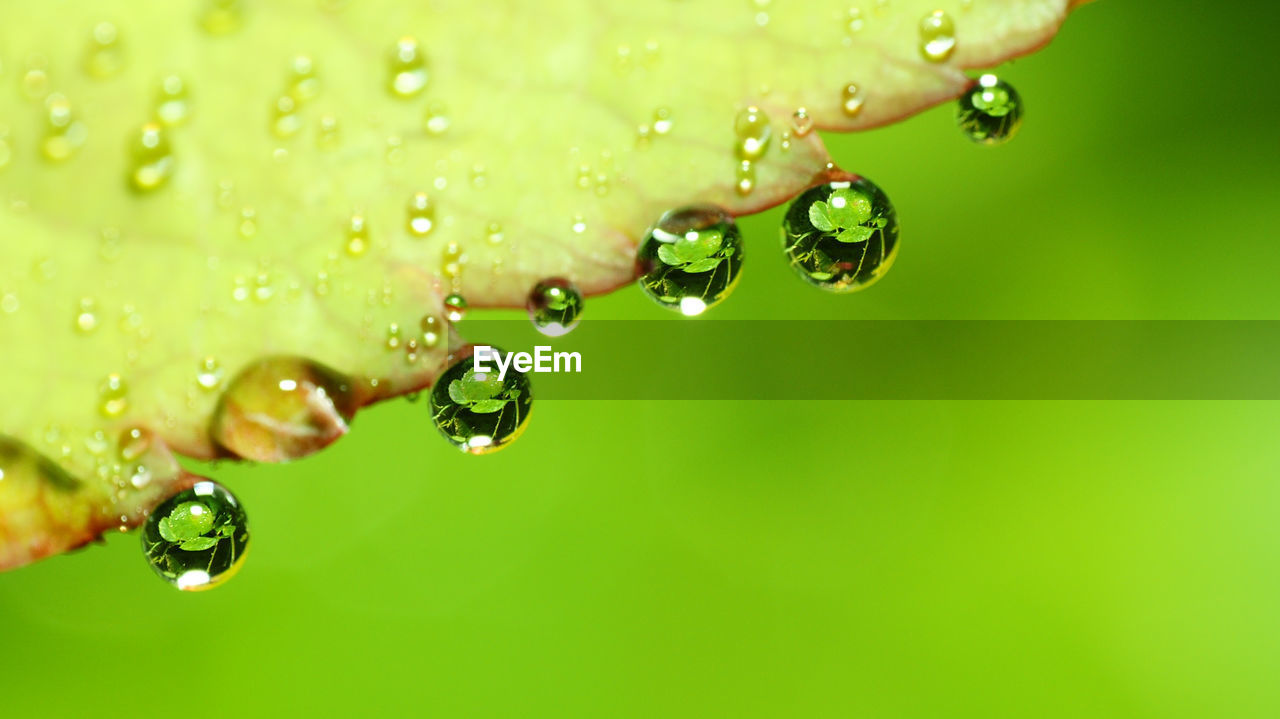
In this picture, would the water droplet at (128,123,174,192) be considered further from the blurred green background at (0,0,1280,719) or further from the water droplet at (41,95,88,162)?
the blurred green background at (0,0,1280,719)

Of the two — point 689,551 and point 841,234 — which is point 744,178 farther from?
point 689,551

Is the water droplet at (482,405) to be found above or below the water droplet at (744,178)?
below

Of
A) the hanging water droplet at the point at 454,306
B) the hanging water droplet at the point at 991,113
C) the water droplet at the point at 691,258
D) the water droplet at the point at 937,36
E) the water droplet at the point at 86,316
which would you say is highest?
the hanging water droplet at the point at 991,113

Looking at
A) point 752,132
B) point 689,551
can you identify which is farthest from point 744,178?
point 689,551

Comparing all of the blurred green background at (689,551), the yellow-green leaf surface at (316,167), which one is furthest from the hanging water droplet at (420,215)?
the blurred green background at (689,551)

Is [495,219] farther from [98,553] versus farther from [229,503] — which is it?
[98,553]

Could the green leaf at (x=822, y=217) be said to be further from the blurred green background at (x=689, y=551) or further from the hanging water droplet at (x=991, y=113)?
the blurred green background at (x=689, y=551)

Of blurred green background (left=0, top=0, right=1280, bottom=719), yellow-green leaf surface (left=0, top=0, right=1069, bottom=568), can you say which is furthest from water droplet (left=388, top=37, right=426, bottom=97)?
blurred green background (left=0, top=0, right=1280, bottom=719)
